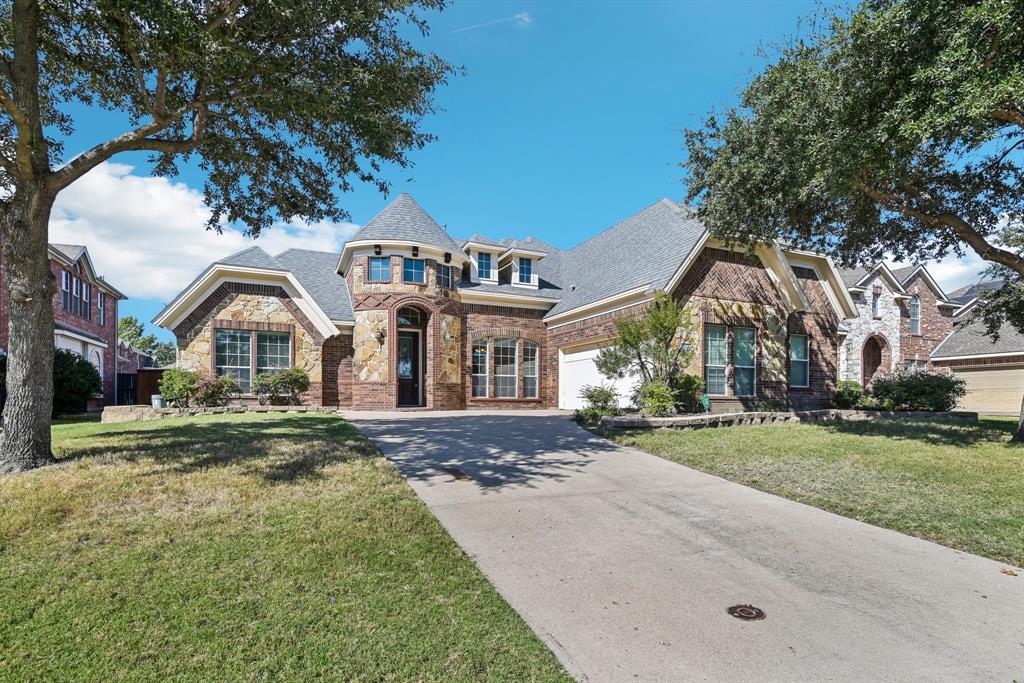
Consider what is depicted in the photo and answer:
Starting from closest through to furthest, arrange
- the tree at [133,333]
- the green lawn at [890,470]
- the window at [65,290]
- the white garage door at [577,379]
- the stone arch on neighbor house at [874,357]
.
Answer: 1. the green lawn at [890,470]
2. the white garage door at [577,379]
3. the window at [65,290]
4. the stone arch on neighbor house at [874,357]
5. the tree at [133,333]

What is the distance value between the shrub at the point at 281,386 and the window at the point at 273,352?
36 centimetres

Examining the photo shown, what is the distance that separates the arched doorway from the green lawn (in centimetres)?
982

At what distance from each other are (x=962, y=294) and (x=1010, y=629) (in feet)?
125

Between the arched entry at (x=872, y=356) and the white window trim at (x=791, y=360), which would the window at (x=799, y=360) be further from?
the arched entry at (x=872, y=356)

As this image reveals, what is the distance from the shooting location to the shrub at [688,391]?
48.3ft

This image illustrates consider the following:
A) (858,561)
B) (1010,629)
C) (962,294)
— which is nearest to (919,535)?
(858,561)

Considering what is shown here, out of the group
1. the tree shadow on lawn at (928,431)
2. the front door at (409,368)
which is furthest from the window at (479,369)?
the tree shadow on lawn at (928,431)

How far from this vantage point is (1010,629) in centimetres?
372

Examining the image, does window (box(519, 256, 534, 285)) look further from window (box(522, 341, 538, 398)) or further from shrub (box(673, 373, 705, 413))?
shrub (box(673, 373, 705, 413))

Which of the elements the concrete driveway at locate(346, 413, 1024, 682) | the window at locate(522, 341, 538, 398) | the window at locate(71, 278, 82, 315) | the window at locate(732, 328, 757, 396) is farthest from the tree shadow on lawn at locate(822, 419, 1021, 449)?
the window at locate(71, 278, 82, 315)

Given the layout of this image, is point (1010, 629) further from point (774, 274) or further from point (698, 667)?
point (774, 274)

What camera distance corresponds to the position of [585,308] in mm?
17719

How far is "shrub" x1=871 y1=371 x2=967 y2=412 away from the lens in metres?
16.7

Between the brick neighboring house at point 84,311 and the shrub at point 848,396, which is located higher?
the brick neighboring house at point 84,311
